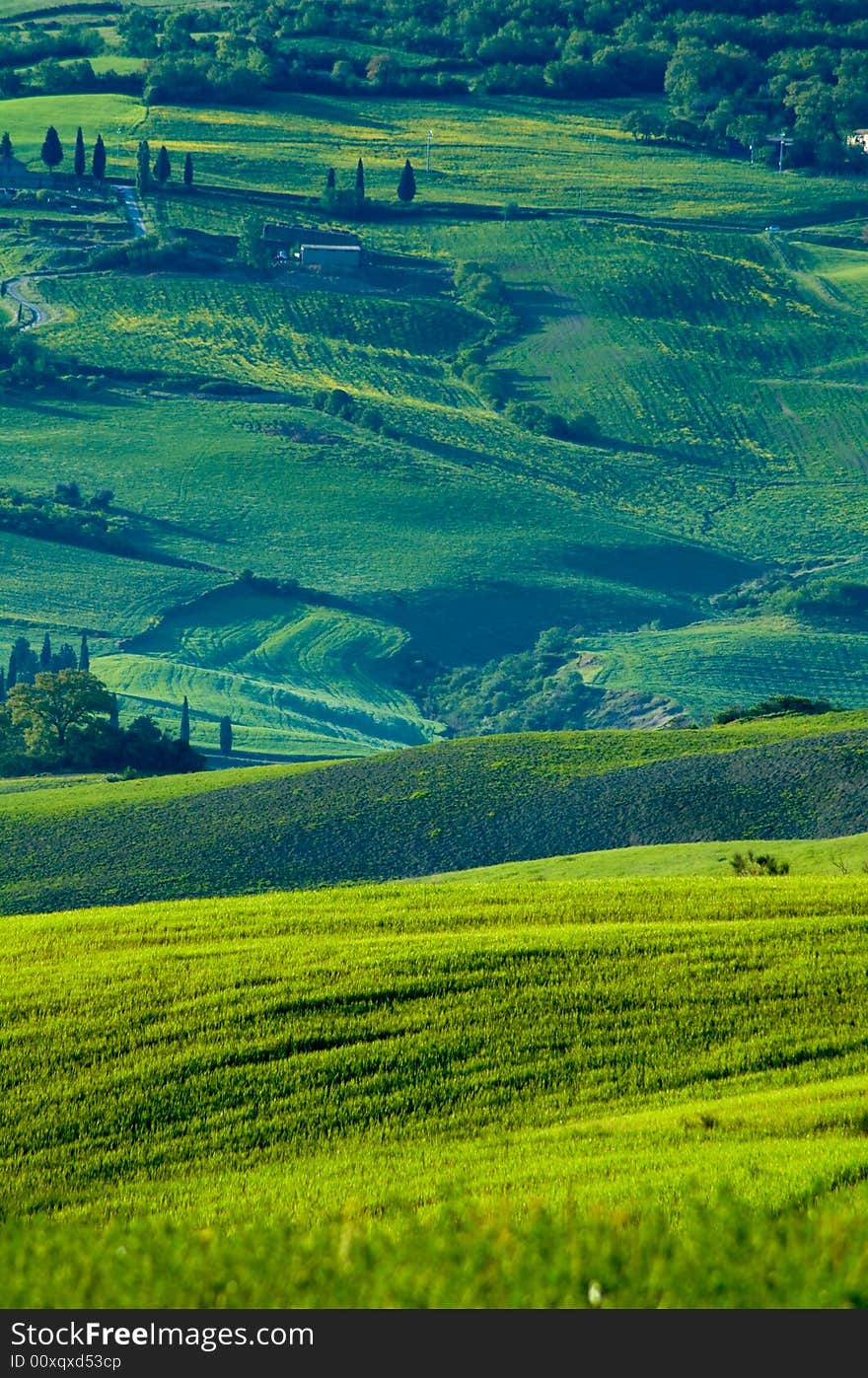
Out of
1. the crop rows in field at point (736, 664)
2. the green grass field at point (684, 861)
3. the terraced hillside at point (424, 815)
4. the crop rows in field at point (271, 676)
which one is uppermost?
the green grass field at point (684, 861)

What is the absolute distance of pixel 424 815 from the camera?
190 ft

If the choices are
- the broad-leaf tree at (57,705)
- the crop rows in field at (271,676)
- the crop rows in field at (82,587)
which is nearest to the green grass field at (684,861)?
the broad-leaf tree at (57,705)

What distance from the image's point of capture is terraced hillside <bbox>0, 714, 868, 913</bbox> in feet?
176

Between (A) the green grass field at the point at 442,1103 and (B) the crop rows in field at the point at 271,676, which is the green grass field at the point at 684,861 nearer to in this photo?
(A) the green grass field at the point at 442,1103

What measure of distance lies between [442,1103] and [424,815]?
33.8 meters

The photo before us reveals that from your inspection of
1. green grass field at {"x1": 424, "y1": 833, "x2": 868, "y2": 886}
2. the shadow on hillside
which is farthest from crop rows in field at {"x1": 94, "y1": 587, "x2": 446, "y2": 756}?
green grass field at {"x1": 424, "y1": 833, "x2": 868, "y2": 886}

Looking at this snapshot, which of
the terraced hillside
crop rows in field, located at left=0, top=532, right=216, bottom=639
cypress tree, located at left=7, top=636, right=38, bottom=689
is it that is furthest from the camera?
crop rows in field, located at left=0, top=532, right=216, bottom=639

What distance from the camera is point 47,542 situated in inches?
7402

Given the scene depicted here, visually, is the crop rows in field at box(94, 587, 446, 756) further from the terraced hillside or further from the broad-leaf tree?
the terraced hillside

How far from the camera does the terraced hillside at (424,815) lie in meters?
53.6

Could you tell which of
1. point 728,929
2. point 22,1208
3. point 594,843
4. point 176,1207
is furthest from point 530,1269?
point 594,843

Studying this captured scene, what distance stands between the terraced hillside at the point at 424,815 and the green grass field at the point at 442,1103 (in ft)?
61.7

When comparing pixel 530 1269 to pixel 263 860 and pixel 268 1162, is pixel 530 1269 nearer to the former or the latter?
pixel 268 1162

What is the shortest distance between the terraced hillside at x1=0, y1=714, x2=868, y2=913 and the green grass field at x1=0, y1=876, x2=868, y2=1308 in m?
18.8
